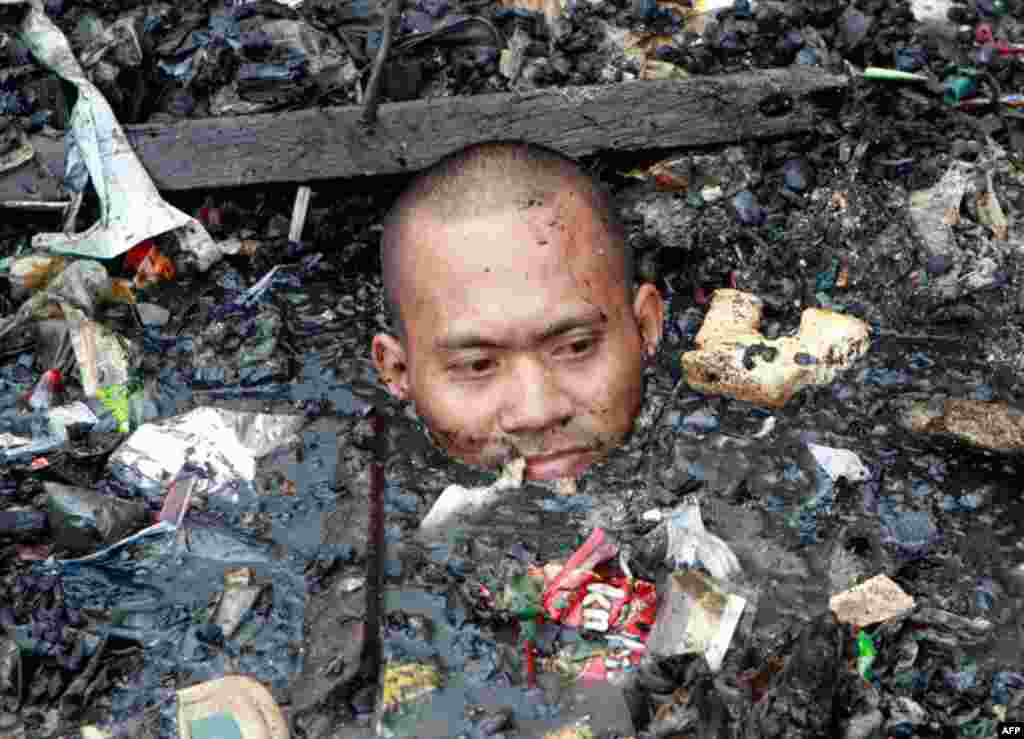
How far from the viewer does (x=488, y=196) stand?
455 centimetres

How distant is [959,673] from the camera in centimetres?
386

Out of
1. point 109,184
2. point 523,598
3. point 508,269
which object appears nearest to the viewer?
point 523,598

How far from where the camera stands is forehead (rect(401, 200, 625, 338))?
4344 mm

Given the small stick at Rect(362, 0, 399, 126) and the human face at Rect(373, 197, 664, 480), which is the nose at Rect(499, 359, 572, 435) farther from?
the small stick at Rect(362, 0, 399, 126)

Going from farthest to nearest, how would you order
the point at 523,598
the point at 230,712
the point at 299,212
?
1. the point at 299,212
2. the point at 523,598
3. the point at 230,712

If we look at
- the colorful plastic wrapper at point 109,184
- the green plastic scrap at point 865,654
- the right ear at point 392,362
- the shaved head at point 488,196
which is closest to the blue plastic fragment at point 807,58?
the shaved head at point 488,196

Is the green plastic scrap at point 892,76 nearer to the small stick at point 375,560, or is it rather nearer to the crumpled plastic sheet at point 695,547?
the crumpled plastic sheet at point 695,547

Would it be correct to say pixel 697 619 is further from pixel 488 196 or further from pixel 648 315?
pixel 488 196

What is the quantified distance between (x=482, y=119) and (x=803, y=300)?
5.56 ft

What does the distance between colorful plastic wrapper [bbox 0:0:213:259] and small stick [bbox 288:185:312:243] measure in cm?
50

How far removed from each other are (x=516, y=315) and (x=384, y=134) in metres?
1.83

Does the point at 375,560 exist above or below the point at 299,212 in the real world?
below

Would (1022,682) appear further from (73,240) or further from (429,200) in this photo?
(73,240)

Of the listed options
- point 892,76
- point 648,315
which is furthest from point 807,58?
point 648,315
